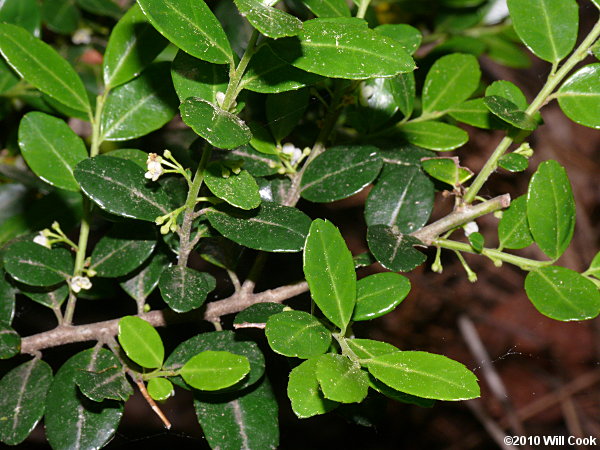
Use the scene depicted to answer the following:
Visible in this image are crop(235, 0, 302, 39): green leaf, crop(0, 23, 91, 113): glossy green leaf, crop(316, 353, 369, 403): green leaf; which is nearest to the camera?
crop(235, 0, 302, 39): green leaf

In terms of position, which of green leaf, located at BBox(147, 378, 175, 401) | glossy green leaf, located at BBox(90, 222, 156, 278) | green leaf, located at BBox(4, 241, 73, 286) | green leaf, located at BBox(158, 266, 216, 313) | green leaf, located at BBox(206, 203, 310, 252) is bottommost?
green leaf, located at BBox(147, 378, 175, 401)

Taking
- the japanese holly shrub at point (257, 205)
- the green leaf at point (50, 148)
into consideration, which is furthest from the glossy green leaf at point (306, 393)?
the green leaf at point (50, 148)

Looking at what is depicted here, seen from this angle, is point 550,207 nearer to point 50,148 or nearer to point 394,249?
point 394,249

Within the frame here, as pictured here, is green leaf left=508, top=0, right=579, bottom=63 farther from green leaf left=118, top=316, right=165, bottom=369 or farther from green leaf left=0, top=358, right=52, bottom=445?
green leaf left=0, top=358, right=52, bottom=445

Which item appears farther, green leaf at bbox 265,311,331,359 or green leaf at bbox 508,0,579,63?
green leaf at bbox 508,0,579,63

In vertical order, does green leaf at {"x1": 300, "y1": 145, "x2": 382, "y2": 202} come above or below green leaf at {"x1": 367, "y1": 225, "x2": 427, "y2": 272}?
above

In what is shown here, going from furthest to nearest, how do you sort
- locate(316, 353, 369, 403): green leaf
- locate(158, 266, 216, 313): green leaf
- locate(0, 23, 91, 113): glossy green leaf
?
locate(0, 23, 91, 113): glossy green leaf → locate(158, 266, 216, 313): green leaf → locate(316, 353, 369, 403): green leaf

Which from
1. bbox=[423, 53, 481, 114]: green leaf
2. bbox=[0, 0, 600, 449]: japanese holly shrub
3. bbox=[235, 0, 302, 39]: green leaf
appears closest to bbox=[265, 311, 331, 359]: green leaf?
bbox=[0, 0, 600, 449]: japanese holly shrub

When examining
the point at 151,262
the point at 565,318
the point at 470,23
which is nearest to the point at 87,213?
the point at 151,262
